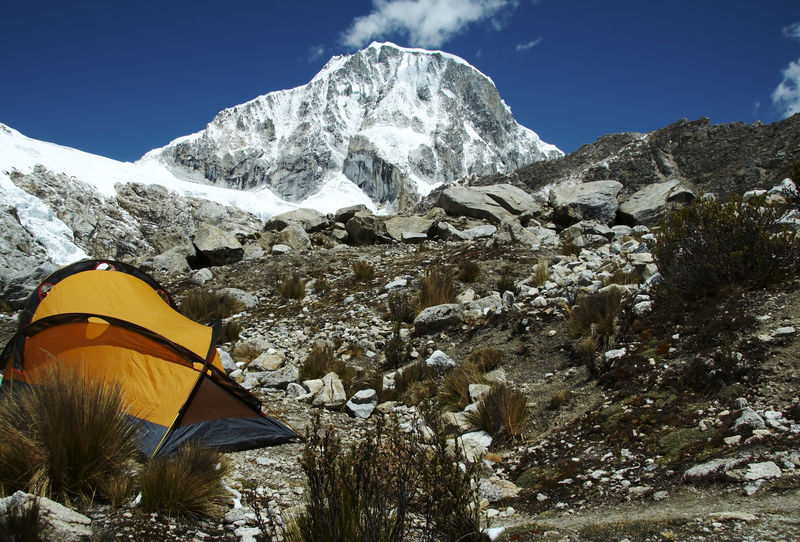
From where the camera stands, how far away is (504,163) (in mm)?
143125

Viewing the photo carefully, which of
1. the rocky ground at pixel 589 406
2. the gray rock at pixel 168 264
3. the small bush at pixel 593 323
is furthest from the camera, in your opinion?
the gray rock at pixel 168 264

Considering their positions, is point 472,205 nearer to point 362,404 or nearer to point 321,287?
point 321,287

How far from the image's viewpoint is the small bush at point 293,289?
10609mm

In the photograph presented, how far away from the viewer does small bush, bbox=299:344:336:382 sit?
6.90 metres

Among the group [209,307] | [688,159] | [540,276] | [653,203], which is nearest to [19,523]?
[540,276]

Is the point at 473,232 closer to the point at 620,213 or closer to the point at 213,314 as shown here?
the point at 620,213

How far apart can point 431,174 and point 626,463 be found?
420 feet

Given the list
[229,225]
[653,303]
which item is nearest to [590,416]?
[653,303]

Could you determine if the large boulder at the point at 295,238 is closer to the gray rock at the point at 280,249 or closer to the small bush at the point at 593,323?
the gray rock at the point at 280,249

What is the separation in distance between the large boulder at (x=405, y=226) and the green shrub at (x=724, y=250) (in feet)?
35.4

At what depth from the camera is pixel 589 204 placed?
1734cm

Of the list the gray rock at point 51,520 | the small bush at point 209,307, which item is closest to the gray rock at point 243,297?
the small bush at point 209,307

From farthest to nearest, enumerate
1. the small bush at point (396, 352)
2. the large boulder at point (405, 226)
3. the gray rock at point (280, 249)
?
the large boulder at point (405, 226)
the gray rock at point (280, 249)
the small bush at point (396, 352)

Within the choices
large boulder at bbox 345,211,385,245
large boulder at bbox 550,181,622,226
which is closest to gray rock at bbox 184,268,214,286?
large boulder at bbox 345,211,385,245
